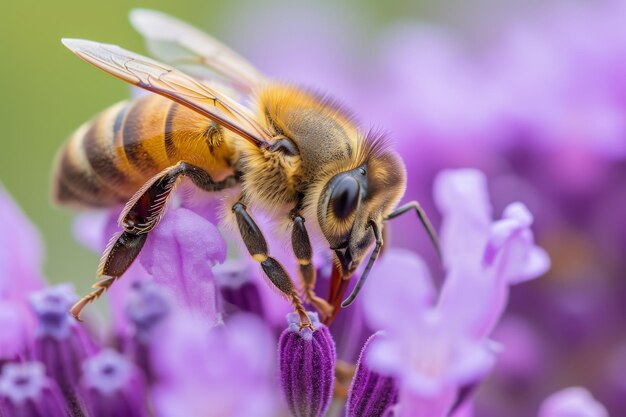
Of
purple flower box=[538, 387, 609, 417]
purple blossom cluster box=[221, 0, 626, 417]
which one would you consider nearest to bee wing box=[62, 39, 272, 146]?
purple flower box=[538, 387, 609, 417]

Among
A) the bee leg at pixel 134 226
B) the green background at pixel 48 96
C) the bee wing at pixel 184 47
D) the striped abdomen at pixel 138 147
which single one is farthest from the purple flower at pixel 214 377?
the green background at pixel 48 96

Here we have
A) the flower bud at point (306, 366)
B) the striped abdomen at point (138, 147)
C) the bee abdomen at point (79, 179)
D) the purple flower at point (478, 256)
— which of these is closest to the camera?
the purple flower at point (478, 256)

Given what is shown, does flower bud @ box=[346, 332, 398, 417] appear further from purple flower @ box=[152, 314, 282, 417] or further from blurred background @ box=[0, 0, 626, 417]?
blurred background @ box=[0, 0, 626, 417]

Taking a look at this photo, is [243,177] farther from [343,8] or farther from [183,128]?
[343,8]

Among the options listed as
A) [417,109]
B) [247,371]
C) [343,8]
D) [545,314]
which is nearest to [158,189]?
[247,371]

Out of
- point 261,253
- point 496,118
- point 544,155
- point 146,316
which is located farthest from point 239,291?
point 496,118

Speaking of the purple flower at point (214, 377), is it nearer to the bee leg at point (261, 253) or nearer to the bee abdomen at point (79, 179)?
the bee leg at point (261, 253)
